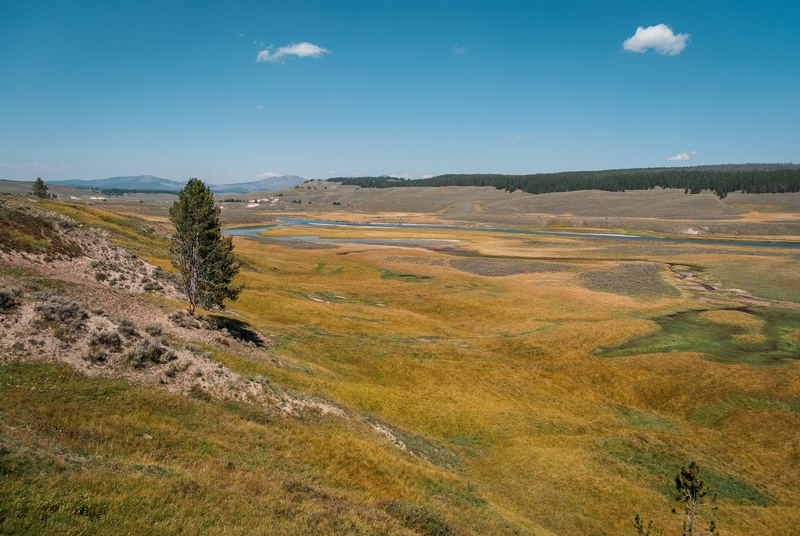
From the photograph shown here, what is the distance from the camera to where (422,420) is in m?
30.3

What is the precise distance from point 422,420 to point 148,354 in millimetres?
18332

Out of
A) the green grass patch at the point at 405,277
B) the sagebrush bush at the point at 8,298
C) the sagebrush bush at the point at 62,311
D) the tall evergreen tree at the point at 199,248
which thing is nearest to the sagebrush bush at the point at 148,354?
the sagebrush bush at the point at 62,311

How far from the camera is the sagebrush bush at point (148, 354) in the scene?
20.7m

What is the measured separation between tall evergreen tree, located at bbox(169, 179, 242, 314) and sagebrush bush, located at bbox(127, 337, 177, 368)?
17610 millimetres

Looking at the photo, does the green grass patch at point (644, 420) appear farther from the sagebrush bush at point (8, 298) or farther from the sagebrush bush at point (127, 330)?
the sagebrush bush at point (8, 298)

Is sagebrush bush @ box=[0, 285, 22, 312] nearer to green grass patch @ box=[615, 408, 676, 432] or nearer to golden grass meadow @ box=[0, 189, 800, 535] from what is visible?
golden grass meadow @ box=[0, 189, 800, 535]

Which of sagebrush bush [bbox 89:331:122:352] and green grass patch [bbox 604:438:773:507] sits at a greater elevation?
sagebrush bush [bbox 89:331:122:352]

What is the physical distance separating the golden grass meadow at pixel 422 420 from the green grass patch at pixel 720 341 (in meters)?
0.40

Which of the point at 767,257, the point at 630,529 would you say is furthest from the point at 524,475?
the point at 767,257

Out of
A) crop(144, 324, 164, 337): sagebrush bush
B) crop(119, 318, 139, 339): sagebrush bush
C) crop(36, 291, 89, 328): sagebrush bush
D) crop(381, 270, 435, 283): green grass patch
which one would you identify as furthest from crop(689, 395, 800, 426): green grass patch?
crop(381, 270, 435, 283): green grass patch

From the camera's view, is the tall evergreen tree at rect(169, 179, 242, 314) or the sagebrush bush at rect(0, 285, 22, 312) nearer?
the sagebrush bush at rect(0, 285, 22, 312)

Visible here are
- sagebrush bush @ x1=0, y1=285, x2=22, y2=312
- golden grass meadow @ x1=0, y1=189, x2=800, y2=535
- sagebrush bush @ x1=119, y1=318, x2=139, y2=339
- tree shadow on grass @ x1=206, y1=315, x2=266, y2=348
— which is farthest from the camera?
tree shadow on grass @ x1=206, y1=315, x2=266, y2=348

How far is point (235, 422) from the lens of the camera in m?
18.8

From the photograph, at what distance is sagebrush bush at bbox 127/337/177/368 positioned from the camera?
814 inches
